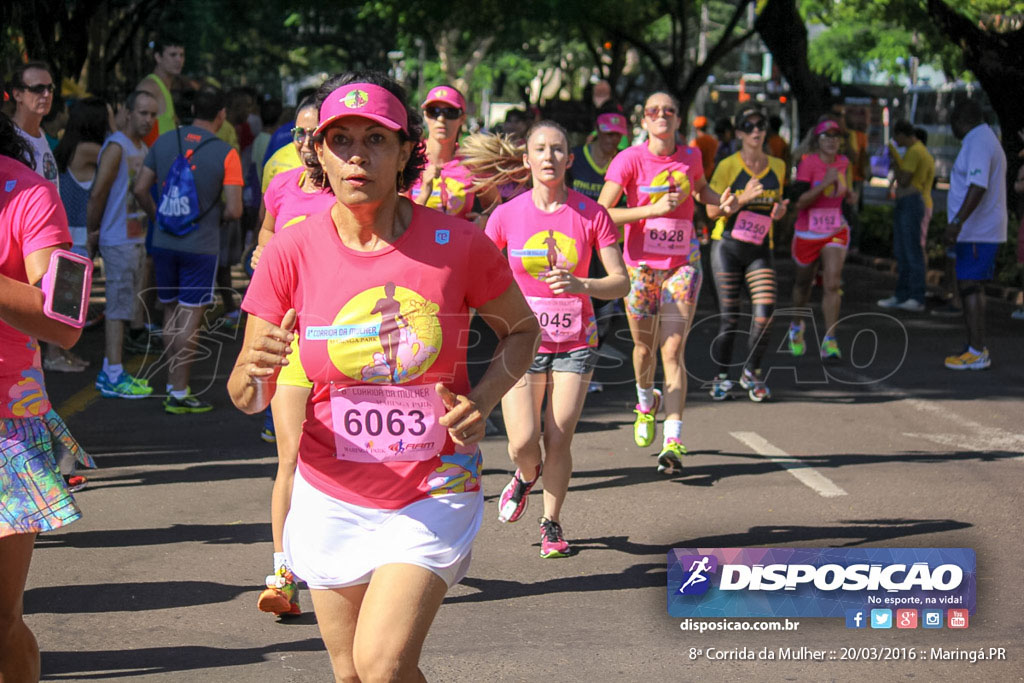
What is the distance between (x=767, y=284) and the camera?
31.2 feet

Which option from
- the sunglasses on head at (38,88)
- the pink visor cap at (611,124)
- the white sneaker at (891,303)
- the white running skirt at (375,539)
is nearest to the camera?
the white running skirt at (375,539)

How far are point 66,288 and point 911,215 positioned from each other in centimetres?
1281

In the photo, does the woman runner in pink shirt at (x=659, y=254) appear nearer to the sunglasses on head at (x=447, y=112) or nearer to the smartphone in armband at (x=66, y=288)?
the sunglasses on head at (x=447, y=112)

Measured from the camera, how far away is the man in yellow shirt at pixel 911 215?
1475 cm

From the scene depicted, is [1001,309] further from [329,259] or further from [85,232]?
[329,259]

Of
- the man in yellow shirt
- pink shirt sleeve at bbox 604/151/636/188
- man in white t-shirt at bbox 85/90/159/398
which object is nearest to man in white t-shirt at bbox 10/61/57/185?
man in white t-shirt at bbox 85/90/159/398

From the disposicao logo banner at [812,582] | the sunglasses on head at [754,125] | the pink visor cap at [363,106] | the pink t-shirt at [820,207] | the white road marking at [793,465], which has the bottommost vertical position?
the white road marking at [793,465]

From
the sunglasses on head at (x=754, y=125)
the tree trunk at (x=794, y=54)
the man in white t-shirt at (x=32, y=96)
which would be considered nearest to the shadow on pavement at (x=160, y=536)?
the man in white t-shirt at (x=32, y=96)

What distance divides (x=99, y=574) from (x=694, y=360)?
22.7 feet

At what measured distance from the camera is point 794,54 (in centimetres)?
2114

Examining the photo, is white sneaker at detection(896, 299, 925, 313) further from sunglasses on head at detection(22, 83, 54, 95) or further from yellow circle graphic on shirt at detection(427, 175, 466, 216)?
sunglasses on head at detection(22, 83, 54, 95)

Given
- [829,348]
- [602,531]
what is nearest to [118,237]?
[602,531]

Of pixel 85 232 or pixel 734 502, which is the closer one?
pixel 734 502

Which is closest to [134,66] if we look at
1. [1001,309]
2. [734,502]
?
[1001,309]
